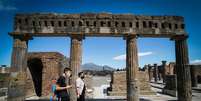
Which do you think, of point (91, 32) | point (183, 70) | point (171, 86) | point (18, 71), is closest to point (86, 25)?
point (91, 32)

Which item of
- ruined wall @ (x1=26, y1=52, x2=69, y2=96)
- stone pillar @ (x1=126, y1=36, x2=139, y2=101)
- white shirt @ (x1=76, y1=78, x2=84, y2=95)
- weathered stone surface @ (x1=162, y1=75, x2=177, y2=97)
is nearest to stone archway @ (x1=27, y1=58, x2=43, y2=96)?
ruined wall @ (x1=26, y1=52, x2=69, y2=96)

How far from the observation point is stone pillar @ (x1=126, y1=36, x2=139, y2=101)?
1216 cm

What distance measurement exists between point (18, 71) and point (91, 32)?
17.7ft

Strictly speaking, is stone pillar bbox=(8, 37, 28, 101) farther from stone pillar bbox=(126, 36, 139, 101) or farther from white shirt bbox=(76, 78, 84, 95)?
stone pillar bbox=(126, 36, 139, 101)

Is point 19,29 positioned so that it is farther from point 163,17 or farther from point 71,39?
point 163,17

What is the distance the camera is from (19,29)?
12.5 m

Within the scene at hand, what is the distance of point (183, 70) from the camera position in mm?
12938

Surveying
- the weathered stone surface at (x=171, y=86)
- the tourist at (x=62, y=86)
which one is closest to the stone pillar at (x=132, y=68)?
the tourist at (x=62, y=86)

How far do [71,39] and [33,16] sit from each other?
2977mm

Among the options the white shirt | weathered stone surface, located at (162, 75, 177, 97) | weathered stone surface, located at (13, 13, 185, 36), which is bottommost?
weathered stone surface, located at (162, 75, 177, 97)

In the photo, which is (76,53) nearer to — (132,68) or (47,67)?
(132,68)

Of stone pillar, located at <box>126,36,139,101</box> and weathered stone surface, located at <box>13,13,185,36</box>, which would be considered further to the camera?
weathered stone surface, located at <box>13,13,185,36</box>

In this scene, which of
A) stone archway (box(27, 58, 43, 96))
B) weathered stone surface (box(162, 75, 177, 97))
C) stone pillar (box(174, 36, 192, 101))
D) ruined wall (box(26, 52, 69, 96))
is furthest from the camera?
weathered stone surface (box(162, 75, 177, 97))

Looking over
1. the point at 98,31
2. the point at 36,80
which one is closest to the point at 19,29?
the point at 98,31
